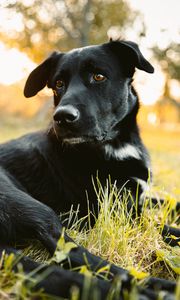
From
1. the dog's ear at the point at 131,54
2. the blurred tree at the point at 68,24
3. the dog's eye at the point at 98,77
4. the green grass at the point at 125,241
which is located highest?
the blurred tree at the point at 68,24

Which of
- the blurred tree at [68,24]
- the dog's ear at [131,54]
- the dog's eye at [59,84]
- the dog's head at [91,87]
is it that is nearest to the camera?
the dog's head at [91,87]

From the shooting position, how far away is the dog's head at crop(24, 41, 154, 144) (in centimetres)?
269

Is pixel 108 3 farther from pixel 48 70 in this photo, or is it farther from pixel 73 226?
pixel 73 226

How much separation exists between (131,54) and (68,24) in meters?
13.9

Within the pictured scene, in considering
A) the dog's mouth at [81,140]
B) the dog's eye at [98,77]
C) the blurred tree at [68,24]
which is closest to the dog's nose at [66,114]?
the dog's mouth at [81,140]

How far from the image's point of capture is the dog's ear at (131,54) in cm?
299

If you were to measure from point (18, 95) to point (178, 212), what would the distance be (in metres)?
26.0

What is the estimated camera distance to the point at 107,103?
2.97 m

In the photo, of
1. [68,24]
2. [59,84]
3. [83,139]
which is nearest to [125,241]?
[83,139]

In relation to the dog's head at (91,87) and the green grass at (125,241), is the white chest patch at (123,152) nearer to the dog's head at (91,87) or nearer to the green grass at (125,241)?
the dog's head at (91,87)

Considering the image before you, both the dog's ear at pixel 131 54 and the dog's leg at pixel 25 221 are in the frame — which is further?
the dog's ear at pixel 131 54

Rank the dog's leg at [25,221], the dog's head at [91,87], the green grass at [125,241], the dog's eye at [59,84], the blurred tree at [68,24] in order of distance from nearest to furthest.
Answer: the dog's leg at [25,221] → the green grass at [125,241] → the dog's head at [91,87] → the dog's eye at [59,84] → the blurred tree at [68,24]

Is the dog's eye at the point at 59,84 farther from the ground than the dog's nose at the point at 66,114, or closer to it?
farther from the ground

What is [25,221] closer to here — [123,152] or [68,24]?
[123,152]
